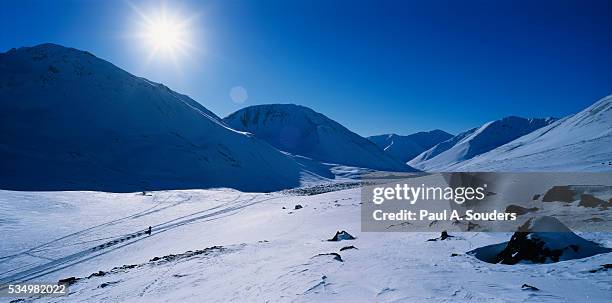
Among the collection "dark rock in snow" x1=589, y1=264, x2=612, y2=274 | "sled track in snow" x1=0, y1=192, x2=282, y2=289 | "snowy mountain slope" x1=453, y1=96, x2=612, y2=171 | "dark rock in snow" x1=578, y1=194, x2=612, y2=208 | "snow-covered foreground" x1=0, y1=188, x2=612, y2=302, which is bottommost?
"sled track in snow" x1=0, y1=192, x2=282, y2=289

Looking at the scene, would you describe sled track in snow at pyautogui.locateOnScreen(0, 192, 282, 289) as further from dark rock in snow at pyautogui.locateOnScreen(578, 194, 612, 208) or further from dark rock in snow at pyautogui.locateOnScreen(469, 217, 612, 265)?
dark rock in snow at pyautogui.locateOnScreen(578, 194, 612, 208)

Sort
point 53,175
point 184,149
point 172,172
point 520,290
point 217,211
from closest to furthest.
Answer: point 520,290 → point 217,211 → point 53,175 → point 172,172 → point 184,149

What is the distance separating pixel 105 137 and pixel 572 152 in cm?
13990

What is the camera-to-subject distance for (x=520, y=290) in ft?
29.2

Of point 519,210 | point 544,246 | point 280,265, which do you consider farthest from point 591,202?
point 280,265

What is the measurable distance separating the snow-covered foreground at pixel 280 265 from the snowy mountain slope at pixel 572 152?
2574 cm

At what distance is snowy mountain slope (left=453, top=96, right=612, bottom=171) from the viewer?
46088 mm

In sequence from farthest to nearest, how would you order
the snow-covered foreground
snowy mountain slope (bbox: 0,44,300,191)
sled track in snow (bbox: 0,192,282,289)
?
snowy mountain slope (bbox: 0,44,300,191), sled track in snow (bbox: 0,192,282,289), the snow-covered foreground

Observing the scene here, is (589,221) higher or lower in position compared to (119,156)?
lower

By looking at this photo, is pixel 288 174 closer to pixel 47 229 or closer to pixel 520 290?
pixel 47 229

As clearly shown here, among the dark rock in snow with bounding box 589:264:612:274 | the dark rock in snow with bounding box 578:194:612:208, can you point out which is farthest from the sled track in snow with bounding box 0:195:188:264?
the dark rock in snow with bounding box 578:194:612:208

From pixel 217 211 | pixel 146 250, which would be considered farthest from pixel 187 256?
pixel 217 211

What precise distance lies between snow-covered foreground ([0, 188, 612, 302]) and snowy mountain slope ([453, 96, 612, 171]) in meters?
25.7

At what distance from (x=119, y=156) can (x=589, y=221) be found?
130 m
